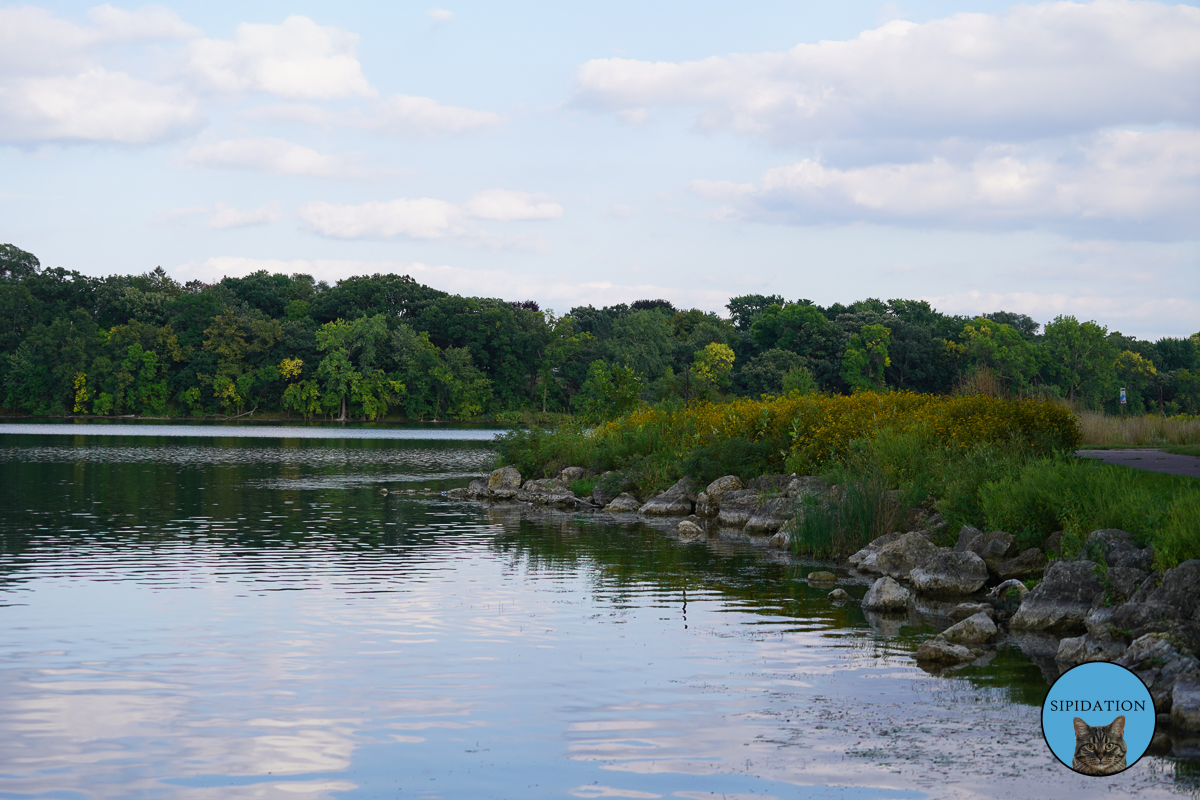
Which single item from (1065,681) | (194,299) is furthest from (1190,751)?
(194,299)

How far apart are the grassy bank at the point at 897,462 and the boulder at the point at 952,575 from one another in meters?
1.10

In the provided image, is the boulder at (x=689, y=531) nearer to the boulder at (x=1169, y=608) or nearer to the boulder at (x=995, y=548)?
the boulder at (x=995, y=548)

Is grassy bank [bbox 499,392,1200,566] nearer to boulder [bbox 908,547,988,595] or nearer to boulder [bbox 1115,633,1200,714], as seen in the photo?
boulder [bbox 908,547,988,595]

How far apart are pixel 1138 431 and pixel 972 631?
809 inches

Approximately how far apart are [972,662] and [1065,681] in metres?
5.09

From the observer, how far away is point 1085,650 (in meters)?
12.0

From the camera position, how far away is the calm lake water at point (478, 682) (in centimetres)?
822

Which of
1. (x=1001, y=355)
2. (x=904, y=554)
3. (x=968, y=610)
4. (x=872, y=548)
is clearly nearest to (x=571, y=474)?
(x=872, y=548)

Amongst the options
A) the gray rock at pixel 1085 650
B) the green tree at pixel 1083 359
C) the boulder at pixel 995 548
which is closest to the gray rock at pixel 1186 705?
the gray rock at pixel 1085 650

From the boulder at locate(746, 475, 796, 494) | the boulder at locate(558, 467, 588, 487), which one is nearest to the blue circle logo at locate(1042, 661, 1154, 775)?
the boulder at locate(746, 475, 796, 494)

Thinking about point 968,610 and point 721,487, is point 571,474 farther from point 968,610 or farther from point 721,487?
point 968,610

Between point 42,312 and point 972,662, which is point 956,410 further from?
point 42,312

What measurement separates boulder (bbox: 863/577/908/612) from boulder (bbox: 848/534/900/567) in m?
3.63

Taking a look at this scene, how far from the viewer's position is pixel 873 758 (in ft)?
28.4
